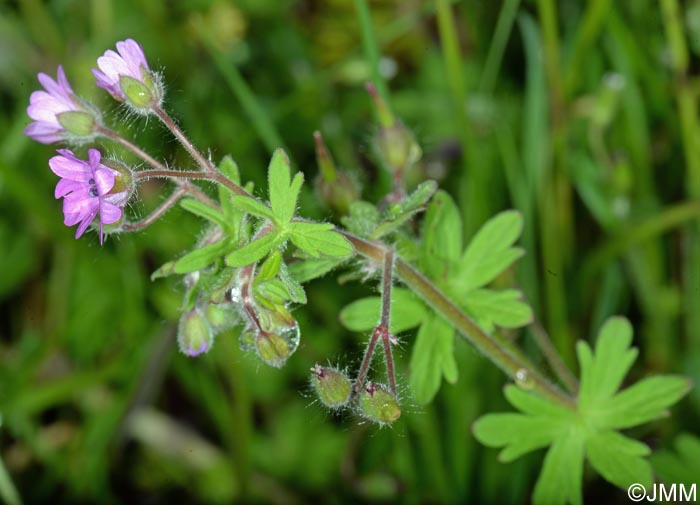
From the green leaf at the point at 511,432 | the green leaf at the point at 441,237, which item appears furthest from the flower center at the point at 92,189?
the green leaf at the point at 511,432

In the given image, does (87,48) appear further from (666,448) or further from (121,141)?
(666,448)

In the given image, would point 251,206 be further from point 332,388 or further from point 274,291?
point 332,388

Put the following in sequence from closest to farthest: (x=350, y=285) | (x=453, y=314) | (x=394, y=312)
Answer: (x=453, y=314) → (x=394, y=312) → (x=350, y=285)

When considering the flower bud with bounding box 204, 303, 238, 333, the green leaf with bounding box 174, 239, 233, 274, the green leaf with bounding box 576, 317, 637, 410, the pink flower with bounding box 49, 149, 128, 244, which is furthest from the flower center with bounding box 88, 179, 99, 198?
the green leaf with bounding box 576, 317, 637, 410

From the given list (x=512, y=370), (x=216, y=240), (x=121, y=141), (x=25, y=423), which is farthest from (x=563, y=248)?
(x=25, y=423)

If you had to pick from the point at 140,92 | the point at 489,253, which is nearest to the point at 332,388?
the point at 489,253

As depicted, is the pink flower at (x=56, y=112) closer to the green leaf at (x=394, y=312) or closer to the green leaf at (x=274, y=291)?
the green leaf at (x=274, y=291)

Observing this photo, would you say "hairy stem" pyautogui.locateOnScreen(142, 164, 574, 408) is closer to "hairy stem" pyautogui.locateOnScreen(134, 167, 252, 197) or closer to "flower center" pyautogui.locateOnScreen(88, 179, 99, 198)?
"hairy stem" pyautogui.locateOnScreen(134, 167, 252, 197)
